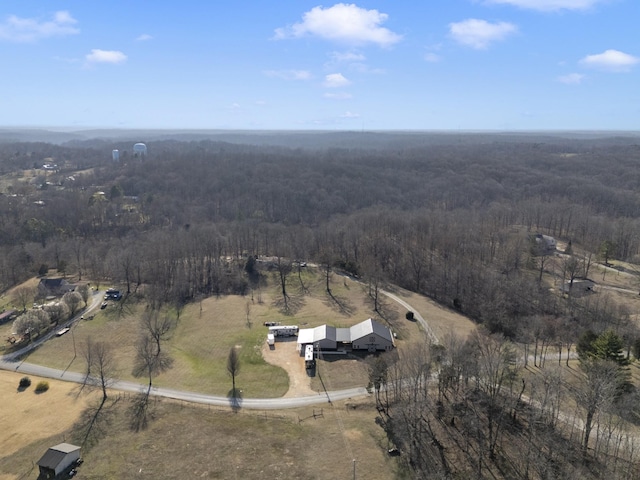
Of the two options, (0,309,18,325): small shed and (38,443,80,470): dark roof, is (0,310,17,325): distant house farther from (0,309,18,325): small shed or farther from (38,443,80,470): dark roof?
(38,443,80,470): dark roof

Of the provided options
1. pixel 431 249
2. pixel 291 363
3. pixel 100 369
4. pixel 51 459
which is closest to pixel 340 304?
pixel 291 363

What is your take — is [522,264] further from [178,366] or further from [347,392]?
[178,366]

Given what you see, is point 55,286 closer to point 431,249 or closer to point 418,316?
point 418,316

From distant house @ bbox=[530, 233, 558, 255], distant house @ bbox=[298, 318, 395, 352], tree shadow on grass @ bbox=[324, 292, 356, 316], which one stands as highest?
distant house @ bbox=[530, 233, 558, 255]

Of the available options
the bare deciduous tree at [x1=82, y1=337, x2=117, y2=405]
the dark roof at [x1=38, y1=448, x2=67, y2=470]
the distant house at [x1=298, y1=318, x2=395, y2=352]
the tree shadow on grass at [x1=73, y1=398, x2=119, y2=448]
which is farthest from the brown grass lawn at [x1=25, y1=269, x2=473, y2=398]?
the dark roof at [x1=38, y1=448, x2=67, y2=470]

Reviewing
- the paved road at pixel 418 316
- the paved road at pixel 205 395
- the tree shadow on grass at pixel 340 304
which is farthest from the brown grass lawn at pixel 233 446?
the tree shadow on grass at pixel 340 304
